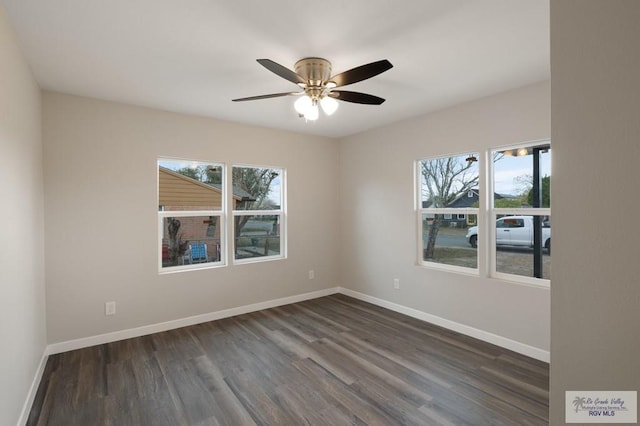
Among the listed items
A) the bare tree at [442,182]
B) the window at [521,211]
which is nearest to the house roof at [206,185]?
the bare tree at [442,182]

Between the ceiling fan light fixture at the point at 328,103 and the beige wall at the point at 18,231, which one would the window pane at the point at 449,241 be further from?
the beige wall at the point at 18,231

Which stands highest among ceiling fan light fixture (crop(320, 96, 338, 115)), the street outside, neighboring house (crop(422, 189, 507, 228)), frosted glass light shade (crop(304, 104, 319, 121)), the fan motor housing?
the fan motor housing

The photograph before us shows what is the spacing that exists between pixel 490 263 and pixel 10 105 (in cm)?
425

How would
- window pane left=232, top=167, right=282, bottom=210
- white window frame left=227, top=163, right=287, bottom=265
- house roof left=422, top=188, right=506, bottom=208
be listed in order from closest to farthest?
house roof left=422, top=188, right=506, bottom=208, white window frame left=227, top=163, right=287, bottom=265, window pane left=232, top=167, right=282, bottom=210

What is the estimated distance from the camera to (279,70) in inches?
80.9

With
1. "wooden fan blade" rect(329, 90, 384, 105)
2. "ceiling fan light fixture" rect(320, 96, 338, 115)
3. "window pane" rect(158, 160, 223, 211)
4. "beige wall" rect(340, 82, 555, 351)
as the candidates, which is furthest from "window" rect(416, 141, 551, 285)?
"window pane" rect(158, 160, 223, 211)

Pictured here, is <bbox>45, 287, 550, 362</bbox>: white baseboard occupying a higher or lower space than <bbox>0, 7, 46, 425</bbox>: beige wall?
lower

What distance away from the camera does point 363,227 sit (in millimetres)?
4820

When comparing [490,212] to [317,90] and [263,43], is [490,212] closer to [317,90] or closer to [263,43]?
[317,90]

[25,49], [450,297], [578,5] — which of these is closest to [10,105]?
[25,49]

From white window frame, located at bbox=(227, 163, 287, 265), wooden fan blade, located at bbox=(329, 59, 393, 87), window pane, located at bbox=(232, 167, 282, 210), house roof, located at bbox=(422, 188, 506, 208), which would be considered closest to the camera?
wooden fan blade, located at bbox=(329, 59, 393, 87)

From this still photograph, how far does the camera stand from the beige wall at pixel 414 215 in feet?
10.0

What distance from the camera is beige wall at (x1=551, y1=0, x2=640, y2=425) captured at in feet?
2.72

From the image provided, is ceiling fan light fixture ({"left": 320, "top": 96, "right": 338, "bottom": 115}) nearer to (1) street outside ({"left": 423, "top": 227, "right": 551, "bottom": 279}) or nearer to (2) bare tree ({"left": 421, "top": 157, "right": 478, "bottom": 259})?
(2) bare tree ({"left": 421, "top": 157, "right": 478, "bottom": 259})
